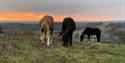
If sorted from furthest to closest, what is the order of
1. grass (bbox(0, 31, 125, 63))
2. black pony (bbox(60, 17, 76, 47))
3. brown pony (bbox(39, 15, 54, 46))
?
brown pony (bbox(39, 15, 54, 46))
black pony (bbox(60, 17, 76, 47))
grass (bbox(0, 31, 125, 63))

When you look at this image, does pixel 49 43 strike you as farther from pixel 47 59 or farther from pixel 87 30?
pixel 87 30

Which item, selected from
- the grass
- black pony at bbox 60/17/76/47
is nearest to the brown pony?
the grass

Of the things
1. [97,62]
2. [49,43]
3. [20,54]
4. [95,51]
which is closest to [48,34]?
[49,43]

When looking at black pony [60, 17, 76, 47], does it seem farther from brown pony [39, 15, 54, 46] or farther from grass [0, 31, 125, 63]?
brown pony [39, 15, 54, 46]

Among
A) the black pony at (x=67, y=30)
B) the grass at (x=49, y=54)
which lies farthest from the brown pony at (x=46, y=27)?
the black pony at (x=67, y=30)

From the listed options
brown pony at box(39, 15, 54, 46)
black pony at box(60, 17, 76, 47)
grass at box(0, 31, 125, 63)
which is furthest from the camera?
brown pony at box(39, 15, 54, 46)

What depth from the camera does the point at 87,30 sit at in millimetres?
33594

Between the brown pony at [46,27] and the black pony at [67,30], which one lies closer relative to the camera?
the black pony at [67,30]

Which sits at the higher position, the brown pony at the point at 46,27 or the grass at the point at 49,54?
the brown pony at the point at 46,27

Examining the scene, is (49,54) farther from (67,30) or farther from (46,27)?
(46,27)

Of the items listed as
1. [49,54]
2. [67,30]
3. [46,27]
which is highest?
[46,27]

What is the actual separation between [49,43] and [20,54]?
5468mm

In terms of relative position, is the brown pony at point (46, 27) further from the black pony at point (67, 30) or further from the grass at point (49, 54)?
the black pony at point (67, 30)

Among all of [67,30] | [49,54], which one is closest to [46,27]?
[67,30]
